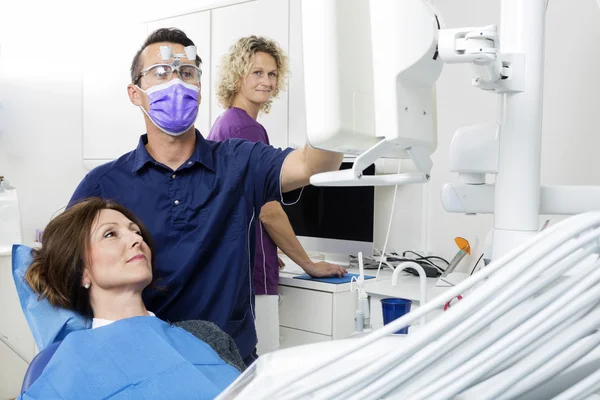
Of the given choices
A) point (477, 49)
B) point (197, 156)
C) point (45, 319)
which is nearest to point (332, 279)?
point (197, 156)

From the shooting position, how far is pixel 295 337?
2.72m

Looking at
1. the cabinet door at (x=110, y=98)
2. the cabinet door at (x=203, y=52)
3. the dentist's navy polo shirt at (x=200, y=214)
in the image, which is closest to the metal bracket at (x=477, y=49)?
the dentist's navy polo shirt at (x=200, y=214)

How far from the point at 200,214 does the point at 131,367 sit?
1.75 ft

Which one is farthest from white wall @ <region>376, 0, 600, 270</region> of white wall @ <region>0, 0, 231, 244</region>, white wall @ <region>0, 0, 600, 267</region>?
white wall @ <region>0, 0, 231, 244</region>

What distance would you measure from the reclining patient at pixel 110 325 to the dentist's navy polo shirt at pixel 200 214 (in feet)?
0.20

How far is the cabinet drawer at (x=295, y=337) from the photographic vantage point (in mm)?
2666

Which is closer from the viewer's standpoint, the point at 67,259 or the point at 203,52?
the point at 67,259

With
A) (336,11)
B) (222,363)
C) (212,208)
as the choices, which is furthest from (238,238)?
(336,11)

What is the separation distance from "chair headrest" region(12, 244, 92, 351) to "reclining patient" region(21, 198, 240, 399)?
0.08 ft

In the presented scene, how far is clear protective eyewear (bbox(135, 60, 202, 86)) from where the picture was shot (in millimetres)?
1812

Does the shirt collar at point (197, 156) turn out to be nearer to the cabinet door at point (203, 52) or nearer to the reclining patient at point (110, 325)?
the reclining patient at point (110, 325)

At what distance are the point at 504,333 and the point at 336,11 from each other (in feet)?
1.40

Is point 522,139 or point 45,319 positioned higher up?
point 522,139

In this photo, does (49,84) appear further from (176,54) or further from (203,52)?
(176,54)
